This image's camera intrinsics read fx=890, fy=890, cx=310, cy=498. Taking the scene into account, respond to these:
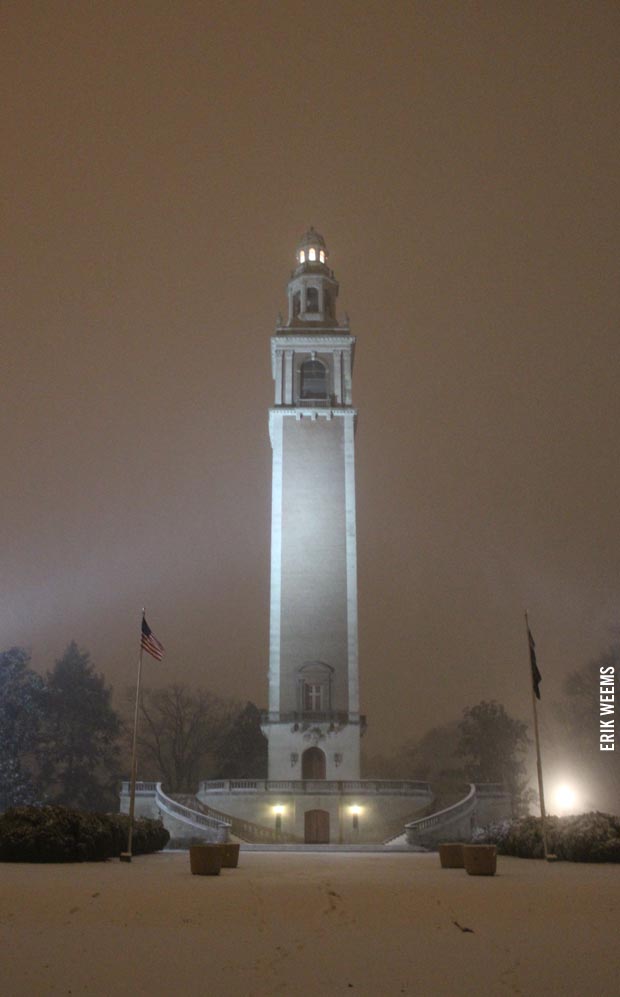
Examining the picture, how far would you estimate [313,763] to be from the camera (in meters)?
59.9

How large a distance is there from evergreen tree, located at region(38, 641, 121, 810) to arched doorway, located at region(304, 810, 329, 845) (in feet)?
79.5

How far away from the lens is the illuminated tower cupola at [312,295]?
242ft

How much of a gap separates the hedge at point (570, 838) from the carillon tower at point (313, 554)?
85.3 feet

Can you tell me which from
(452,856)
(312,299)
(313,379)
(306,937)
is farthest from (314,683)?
(306,937)

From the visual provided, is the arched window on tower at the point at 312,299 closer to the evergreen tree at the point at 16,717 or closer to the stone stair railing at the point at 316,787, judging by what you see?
the evergreen tree at the point at 16,717

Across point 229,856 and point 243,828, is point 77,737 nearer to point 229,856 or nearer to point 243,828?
point 243,828

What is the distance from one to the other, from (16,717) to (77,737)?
1201cm

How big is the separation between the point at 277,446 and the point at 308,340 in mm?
9679

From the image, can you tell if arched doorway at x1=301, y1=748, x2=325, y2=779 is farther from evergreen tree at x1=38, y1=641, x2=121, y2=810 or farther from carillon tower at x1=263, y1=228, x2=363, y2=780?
evergreen tree at x1=38, y1=641, x2=121, y2=810

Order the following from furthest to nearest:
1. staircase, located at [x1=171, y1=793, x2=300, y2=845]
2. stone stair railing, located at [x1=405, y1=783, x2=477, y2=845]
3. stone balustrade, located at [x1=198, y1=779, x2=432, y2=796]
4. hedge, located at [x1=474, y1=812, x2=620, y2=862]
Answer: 1. stone balustrade, located at [x1=198, y1=779, x2=432, y2=796]
2. staircase, located at [x1=171, y1=793, x2=300, y2=845]
3. stone stair railing, located at [x1=405, y1=783, x2=477, y2=845]
4. hedge, located at [x1=474, y1=812, x2=620, y2=862]

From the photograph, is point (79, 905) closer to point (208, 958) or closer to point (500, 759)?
point (208, 958)

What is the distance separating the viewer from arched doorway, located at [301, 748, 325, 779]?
59656mm

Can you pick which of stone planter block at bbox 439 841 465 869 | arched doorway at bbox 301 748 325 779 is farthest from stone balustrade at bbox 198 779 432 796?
stone planter block at bbox 439 841 465 869

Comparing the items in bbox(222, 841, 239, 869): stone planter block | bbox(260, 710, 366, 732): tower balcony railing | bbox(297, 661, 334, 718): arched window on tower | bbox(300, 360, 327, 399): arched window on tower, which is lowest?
bbox(222, 841, 239, 869): stone planter block
